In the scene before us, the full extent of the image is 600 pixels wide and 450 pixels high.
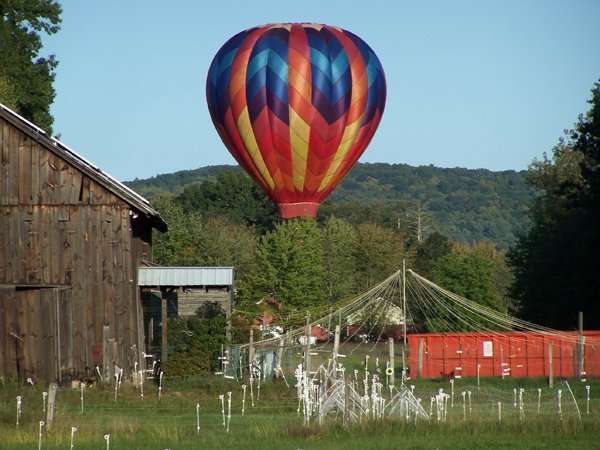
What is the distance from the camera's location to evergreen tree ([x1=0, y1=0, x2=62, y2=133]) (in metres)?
64.6

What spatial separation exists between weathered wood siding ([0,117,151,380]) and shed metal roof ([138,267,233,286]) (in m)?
2.14

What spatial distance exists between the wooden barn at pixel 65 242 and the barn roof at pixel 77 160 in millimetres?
30

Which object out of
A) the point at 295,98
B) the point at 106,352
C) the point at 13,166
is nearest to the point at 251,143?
the point at 295,98

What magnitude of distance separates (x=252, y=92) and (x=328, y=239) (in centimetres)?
3868

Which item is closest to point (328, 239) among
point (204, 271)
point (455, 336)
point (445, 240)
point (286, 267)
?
point (286, 267)

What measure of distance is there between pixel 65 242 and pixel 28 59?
31.3m

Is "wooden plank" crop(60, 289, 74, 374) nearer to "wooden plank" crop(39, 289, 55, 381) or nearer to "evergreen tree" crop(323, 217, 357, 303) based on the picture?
"wooden plank" crop(39, 289, 55, 381)

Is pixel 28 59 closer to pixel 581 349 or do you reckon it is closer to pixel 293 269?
pixel 293 269

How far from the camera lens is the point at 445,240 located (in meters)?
123

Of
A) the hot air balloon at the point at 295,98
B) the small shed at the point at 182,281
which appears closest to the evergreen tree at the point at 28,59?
the hot air balloon at the point at 295,98

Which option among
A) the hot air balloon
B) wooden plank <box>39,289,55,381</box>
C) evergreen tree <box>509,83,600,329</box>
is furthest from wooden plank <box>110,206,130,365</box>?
evergreen tree <box>509,83,600,329</box>

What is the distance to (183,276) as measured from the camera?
134 feet

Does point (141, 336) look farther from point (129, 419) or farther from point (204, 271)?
point (129, 419)

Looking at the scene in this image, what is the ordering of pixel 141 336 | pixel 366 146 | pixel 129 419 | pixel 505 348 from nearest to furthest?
→ pixel 129 419 < pixel 141 336 < pixel 505 348 < pixel 366 146
